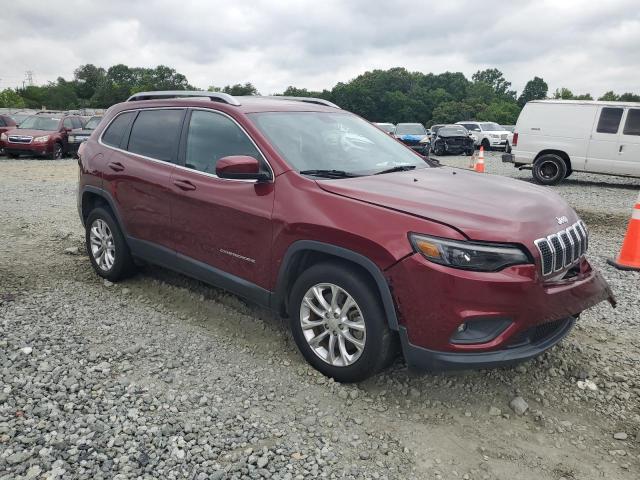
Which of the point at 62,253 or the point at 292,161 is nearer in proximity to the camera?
the point at 292,161

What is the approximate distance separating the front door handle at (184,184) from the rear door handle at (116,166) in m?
0.87

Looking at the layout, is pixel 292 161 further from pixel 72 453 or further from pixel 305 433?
pixel 72 453

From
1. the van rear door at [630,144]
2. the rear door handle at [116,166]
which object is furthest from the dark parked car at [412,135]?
the rear door handle at [116,166]

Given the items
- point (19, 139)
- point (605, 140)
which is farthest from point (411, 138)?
point (19, 139)

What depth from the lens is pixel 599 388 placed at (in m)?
3.33

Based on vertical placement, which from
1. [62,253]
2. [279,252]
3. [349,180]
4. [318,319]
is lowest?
[62,253]

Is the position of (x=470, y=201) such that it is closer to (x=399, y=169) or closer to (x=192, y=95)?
(x=399, y=169)

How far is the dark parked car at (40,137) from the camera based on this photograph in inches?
708

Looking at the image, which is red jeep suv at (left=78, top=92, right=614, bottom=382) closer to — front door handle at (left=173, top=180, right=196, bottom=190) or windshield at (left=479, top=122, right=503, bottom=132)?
front door handle at (left=173, top=180, right=196, bottom=190)

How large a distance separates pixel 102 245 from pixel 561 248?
4.09 m

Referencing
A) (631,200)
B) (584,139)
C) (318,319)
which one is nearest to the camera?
(318,319)

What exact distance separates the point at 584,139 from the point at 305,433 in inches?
479

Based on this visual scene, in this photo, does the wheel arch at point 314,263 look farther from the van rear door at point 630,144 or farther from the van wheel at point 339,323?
the van rear door at point 630,144

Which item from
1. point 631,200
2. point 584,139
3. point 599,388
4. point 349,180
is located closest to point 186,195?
point 349,180
